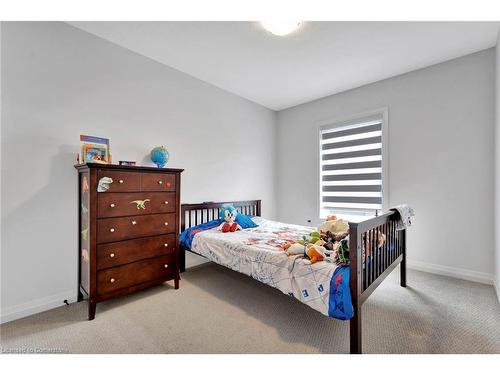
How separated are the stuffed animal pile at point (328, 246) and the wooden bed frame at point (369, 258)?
143 mm

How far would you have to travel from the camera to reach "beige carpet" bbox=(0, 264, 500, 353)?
5.22ft

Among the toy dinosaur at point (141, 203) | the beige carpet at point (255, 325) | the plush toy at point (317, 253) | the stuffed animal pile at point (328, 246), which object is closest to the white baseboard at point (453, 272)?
the beige carpet at point (255, 325)

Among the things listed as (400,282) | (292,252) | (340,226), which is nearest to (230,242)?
(292,252)

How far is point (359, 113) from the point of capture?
3539 mm

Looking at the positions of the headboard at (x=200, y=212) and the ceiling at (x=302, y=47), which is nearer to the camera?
the ceiling at (x=302, y=47)

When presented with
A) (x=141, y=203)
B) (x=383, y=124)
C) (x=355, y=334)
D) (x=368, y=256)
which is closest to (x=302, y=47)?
(x=383, y=124)

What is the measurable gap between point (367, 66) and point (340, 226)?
7.40 ft

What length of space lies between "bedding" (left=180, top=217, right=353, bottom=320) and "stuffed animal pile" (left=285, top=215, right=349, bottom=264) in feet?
0.19

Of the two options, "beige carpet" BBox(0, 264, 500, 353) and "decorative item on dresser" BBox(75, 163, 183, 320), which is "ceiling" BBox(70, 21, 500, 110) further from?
"beige carpet" BBox(0, 264, 500, 353)

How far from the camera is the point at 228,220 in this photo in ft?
10.1

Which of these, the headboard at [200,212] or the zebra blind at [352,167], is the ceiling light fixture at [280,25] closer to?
the zebra blind at [352,167]

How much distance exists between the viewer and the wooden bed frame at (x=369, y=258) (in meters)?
1.51

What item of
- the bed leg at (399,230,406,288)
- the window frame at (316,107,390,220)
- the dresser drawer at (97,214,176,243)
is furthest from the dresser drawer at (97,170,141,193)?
the window frame at (316,107,390,220)
